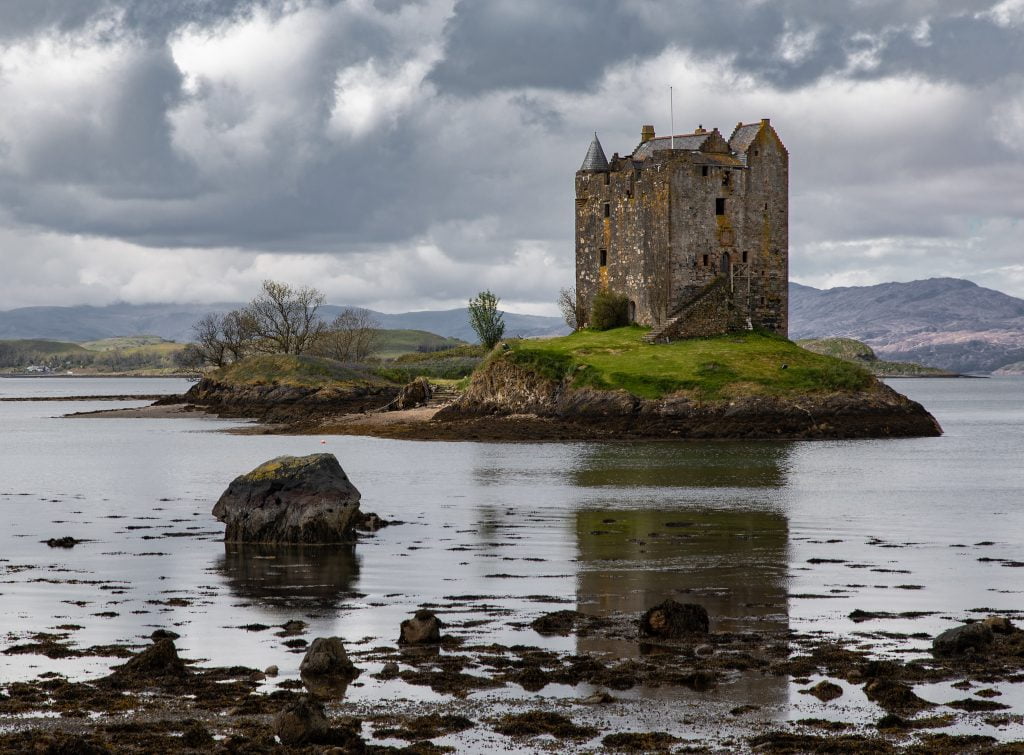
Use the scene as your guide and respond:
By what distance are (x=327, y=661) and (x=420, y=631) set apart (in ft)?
7.30

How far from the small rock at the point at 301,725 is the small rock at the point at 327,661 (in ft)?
9.05

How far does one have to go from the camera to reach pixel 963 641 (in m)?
18.2

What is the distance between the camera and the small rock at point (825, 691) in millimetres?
16116

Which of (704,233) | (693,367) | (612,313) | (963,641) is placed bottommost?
(963,641)

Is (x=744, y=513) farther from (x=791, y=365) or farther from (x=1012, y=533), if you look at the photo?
(x=791, y=365)

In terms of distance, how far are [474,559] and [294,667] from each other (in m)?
10.9

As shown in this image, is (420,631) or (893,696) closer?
(893,696)

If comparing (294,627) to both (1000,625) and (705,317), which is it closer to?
(1000,625)

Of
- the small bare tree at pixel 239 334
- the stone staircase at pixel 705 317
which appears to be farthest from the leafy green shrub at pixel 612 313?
the small bare tree at pixel 239 334

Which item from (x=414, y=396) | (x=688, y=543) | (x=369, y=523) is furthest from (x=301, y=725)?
(x=414, y=396)

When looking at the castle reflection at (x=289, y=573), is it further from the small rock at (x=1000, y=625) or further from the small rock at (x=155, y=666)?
the small rock at (x=1000, y=625)

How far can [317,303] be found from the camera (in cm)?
14162

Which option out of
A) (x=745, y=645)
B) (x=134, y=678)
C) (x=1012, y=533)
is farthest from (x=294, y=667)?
(x=1012, y=533)

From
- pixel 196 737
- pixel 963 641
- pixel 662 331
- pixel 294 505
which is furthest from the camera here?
pixel 662 331
